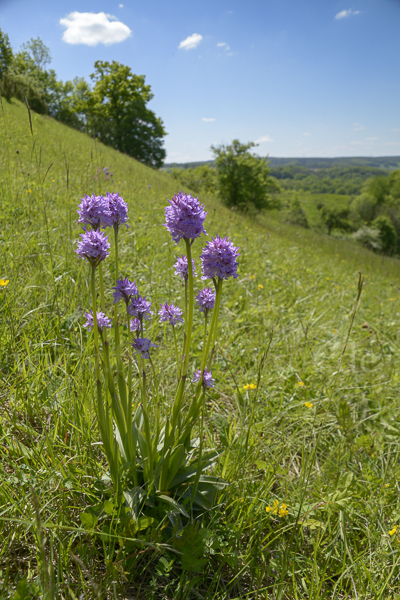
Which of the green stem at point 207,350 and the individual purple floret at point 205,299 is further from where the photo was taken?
the individual purple floret at point 205,299

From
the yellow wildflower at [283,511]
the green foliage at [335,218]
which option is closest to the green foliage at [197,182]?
the yellow wildflower at [283,511]

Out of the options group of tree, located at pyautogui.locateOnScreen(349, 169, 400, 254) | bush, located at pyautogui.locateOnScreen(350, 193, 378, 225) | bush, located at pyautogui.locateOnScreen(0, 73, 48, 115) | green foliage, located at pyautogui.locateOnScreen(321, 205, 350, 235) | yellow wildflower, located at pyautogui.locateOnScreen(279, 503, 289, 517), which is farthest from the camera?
green foliage, located at pyautogui.locateOnScreen(321, 205, 350, 235)

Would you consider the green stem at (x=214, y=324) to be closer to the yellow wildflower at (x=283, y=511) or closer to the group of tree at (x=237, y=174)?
the yellow wildflower at (x=283, y=511)

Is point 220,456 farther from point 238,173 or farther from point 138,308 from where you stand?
point 238,173

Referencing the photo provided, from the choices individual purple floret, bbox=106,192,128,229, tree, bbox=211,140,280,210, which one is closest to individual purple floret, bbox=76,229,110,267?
individual purple floret, bbox=106,192,128,229

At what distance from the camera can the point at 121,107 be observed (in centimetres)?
4062

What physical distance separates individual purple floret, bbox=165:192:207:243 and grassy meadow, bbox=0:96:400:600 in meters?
0.54

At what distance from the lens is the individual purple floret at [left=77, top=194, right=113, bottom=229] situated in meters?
1.10

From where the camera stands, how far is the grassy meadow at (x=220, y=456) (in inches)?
47.5

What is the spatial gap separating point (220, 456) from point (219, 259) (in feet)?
3.65

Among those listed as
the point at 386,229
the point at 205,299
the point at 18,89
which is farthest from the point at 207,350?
the point at 386,229

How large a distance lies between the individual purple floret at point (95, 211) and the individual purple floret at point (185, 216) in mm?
219

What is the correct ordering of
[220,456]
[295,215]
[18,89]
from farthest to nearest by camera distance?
[295,215]
[18,89]
[220,456]

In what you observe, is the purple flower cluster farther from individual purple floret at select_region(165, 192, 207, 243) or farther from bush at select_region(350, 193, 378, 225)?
bush at select_region(350, 193, 378, 225)
